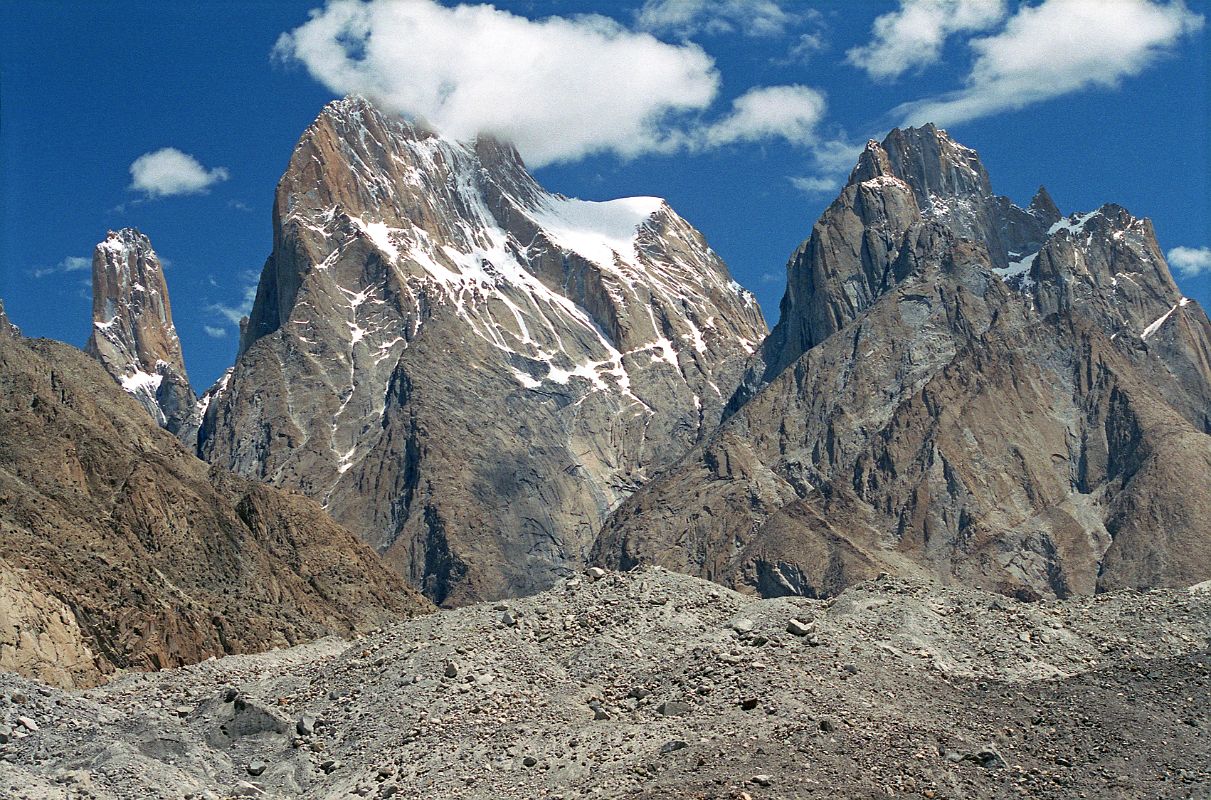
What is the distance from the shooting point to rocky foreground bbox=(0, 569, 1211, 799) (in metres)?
34.1

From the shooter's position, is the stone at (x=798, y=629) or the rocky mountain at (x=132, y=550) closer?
the stone at (x=798, y=629)

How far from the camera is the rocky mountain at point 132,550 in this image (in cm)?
5972

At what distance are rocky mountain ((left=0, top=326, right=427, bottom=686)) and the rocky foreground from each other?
1243 cm

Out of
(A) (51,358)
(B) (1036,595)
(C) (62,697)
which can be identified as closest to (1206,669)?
(C) (62,697)

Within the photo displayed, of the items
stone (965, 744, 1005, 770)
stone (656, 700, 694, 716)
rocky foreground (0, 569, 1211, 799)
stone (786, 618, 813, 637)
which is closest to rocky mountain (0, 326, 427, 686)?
rocky foreground (0, 569, 1211, 799)

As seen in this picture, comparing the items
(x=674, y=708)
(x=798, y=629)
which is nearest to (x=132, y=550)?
(x=798, y=629)

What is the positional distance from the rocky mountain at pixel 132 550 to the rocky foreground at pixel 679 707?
12.4 meters

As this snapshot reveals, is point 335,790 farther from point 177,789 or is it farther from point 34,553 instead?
point 34,553

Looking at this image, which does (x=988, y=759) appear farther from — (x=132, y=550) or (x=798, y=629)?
(x=132, y=550)

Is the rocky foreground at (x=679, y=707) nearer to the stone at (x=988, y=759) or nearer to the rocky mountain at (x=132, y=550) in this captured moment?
the stone at (x=988, y=759)

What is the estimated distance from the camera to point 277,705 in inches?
1619

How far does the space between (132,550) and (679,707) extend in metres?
47.0

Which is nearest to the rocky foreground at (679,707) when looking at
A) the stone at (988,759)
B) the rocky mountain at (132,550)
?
the stone at (988,759)

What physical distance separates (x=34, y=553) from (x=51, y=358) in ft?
145
